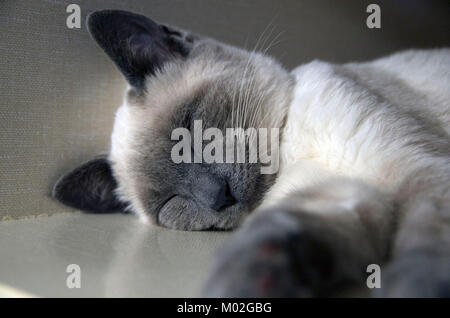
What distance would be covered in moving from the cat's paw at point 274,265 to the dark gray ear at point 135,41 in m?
1.09

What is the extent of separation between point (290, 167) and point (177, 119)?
43cm

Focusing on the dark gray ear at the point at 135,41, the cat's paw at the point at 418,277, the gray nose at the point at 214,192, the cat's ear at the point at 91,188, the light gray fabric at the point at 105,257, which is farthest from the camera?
the cat's ear at the point at 91,188

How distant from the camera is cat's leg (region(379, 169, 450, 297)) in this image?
74cm

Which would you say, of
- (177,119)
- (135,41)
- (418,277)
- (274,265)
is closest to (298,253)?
(274,265)

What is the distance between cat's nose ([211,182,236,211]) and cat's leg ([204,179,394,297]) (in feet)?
1.61

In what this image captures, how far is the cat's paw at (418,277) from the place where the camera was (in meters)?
0.73

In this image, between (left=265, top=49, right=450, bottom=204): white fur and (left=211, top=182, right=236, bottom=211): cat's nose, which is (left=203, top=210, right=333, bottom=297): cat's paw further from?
(left=211, top=182, right=236, bottom=211): cat's nose

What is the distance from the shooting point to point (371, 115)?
4.61ft

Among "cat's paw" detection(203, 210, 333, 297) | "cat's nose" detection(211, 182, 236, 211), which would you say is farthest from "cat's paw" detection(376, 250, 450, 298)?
"cat's nose" detection(211, 182, 236, 211)

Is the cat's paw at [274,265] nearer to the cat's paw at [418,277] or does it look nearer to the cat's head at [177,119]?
the cat's paw at [418,277]

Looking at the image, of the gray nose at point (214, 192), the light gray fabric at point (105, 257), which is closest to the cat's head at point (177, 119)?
the gray nose at point (214, 192)
